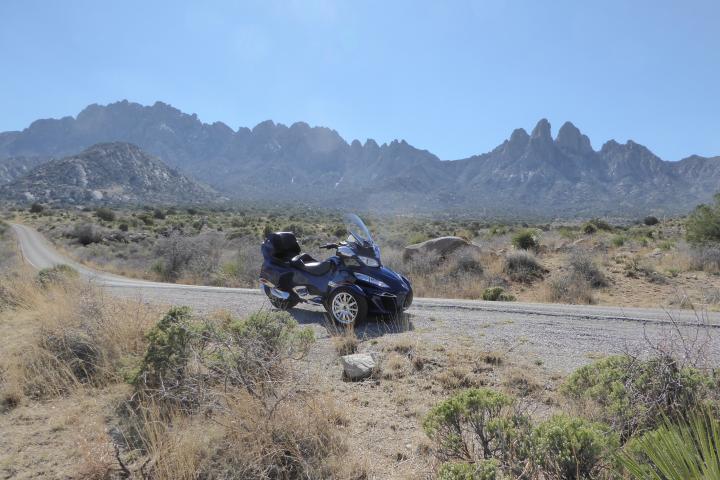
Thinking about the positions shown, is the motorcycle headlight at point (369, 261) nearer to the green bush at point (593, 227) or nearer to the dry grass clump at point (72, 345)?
the dry grass clump at point (72, 345)

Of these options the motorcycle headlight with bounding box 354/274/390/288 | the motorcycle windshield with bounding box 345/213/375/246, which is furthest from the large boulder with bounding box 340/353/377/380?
the motorcycle windshield with bounding box 345/213/375/246

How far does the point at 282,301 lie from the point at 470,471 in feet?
19.5

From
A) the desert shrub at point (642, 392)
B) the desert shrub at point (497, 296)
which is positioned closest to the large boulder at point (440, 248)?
the desert shrub at point (497, 296)

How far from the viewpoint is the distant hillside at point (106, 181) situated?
104625 mm

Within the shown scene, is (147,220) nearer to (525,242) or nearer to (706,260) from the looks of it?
(525,242)

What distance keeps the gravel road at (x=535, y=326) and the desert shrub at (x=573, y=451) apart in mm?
2377

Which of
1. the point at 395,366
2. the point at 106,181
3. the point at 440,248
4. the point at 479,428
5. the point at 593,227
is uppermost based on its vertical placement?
the point at 106,181

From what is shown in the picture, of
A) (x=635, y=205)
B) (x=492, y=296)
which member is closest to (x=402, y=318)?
(x=492, y=296)

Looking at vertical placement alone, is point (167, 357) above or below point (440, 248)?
below

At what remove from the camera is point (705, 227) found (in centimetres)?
1848

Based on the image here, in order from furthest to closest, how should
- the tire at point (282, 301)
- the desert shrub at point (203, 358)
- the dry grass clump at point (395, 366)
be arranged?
the tire at point (282, 301) < the dry grass clump at point (395, 366) < the desert shrub at point (203, 358)

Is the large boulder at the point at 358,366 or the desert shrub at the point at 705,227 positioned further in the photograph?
the desert shrub at the point at 705,227

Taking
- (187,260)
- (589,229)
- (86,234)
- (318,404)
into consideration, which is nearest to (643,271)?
(589,229)

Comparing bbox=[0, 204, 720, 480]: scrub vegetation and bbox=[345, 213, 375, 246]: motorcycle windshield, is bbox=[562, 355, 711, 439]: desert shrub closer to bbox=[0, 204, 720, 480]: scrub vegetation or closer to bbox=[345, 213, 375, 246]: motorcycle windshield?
bbox=[0, 204, 720, 480]: scrub vegetation
